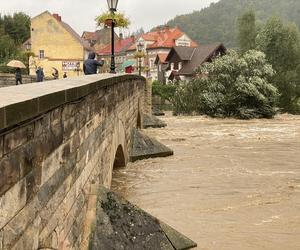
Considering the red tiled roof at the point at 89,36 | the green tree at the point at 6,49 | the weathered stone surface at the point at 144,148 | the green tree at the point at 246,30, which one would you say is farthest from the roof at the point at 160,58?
the weathered stone surface at the point at 144,148

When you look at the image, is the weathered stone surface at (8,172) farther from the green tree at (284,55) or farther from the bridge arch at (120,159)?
the green tree at (284,55)

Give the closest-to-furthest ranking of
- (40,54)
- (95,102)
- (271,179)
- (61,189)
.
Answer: (61,189), (95,102), (271,179), (40,54)

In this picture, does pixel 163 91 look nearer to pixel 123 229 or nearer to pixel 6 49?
pixel 6 49

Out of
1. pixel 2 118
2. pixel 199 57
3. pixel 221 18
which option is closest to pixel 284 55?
pixel 199 57

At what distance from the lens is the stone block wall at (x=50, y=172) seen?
10.9ft

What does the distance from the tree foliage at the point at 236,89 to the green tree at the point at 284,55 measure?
6143 millimetres

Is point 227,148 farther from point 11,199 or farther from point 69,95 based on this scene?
point 11,199

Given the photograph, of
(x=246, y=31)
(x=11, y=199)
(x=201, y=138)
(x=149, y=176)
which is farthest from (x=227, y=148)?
(x=246, y=31)

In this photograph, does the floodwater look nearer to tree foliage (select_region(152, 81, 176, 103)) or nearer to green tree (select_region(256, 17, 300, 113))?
green tree (select_region(256, 17, 300, 113))

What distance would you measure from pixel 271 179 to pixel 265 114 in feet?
82.5

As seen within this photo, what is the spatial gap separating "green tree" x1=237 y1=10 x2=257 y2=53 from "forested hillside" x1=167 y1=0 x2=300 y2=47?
238ft

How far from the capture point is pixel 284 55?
46844mm

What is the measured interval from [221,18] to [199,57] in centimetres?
10139

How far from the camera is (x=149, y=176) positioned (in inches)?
572
